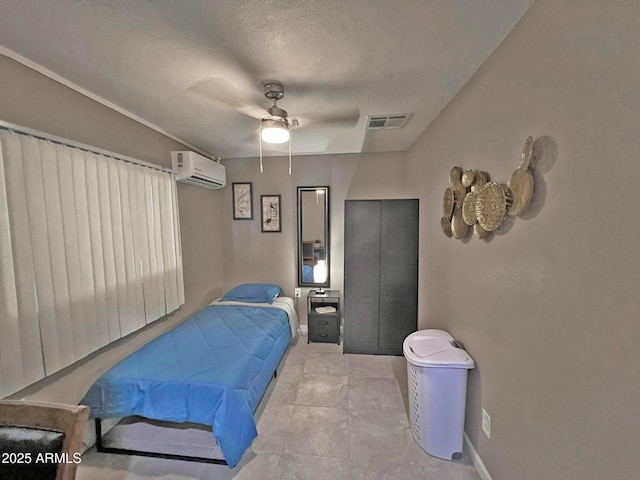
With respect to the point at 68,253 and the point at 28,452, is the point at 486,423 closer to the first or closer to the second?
the point at 28,452

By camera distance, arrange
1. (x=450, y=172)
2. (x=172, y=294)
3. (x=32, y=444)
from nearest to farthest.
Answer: (x=32, y=444), (x=450, y=172), (x=172, y=294)

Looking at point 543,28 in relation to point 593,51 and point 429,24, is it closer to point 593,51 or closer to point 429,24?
point 593,51

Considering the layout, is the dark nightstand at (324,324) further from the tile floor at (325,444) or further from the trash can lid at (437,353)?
the trash can lid at (437,353)

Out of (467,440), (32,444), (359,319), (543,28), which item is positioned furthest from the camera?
(359,319)

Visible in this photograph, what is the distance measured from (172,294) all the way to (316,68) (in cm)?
244

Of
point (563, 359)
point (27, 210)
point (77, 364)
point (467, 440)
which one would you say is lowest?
point (467, 440)

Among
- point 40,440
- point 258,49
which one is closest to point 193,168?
point 258,49

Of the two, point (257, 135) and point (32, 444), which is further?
point (257, 135)

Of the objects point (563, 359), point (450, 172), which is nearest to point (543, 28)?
point (450, 172)

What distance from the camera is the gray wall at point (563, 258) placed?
0.77 meters

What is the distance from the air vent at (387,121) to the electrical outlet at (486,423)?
229 centimetres

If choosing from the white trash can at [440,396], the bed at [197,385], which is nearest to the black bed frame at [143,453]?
the bed at [197,385]

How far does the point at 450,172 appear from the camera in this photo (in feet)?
6.79

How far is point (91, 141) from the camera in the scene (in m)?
1.90
